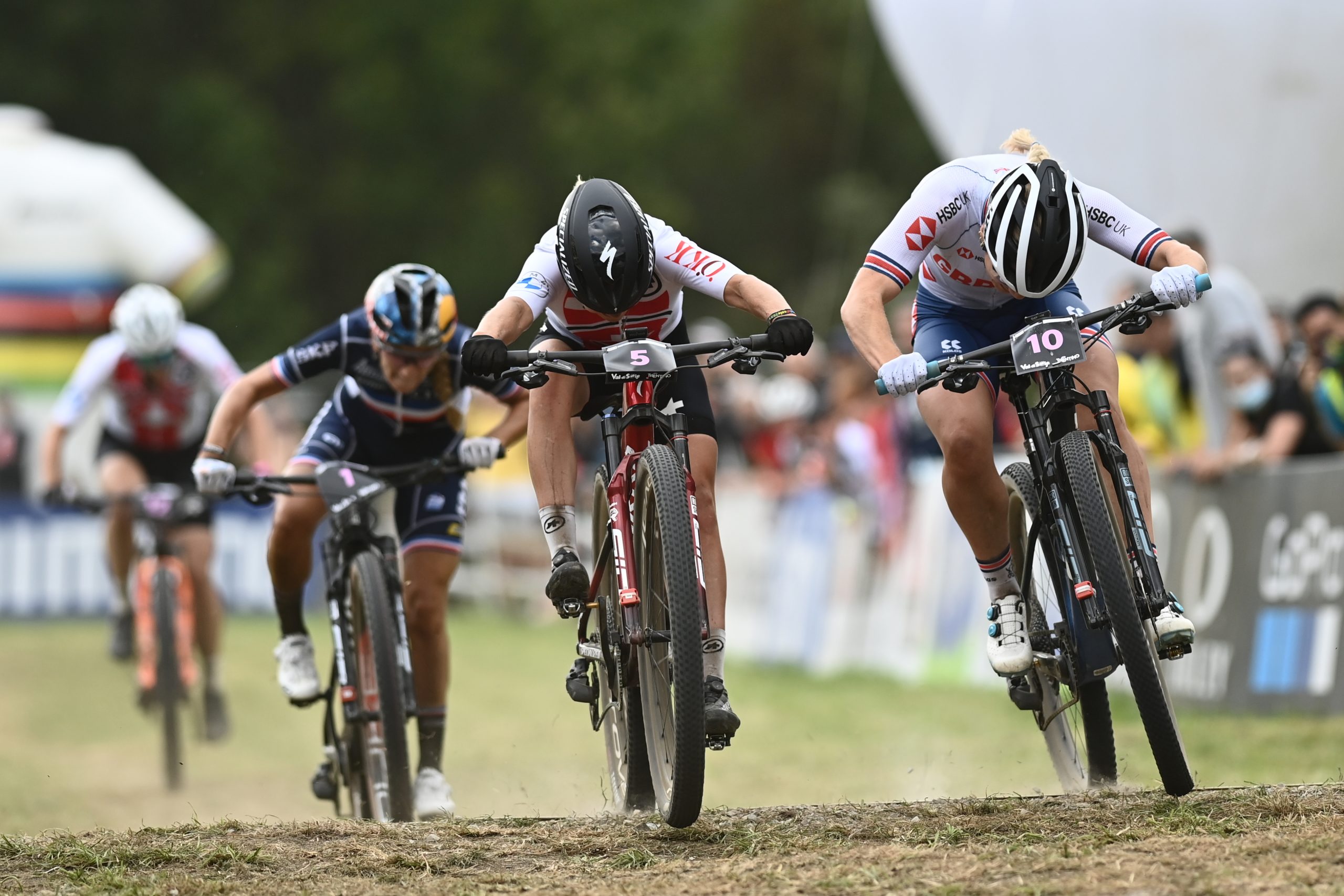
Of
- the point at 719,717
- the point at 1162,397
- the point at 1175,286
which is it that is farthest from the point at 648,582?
the point at 1162,397

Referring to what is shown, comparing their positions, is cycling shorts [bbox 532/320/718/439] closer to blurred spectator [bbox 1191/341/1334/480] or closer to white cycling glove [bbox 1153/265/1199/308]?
white cycling glove [bbox 1153/265/1199/308]

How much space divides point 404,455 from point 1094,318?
3780 millimetres

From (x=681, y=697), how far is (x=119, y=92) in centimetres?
4346

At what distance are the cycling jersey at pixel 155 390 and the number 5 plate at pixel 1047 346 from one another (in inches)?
246

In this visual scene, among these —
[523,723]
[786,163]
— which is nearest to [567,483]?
[523,723]

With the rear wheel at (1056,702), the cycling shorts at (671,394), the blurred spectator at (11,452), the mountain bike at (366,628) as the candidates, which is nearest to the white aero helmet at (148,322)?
the mountain bike at (366,628)

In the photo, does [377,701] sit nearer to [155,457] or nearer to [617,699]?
[617,699]

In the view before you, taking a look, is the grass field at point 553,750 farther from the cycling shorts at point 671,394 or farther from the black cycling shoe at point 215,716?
the cycling shorts at point 671,394

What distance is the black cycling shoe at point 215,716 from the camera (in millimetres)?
12352

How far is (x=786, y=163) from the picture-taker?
68.6 meters

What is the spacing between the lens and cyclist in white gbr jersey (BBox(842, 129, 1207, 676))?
22.0 ft

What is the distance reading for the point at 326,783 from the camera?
29.2 feet

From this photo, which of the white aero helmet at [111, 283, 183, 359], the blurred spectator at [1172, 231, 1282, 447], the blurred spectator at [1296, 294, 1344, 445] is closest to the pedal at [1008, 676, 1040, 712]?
the blurred spectator at [1296, 294, 1344, 445]

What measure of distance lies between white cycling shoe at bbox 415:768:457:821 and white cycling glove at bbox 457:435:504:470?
1452mm
